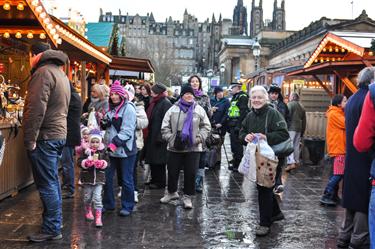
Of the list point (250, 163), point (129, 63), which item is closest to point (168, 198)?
point (250, 163)

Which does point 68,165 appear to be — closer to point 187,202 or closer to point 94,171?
point 94,171

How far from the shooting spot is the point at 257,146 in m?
6.05

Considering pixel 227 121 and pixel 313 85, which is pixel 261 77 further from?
pixel 227 121

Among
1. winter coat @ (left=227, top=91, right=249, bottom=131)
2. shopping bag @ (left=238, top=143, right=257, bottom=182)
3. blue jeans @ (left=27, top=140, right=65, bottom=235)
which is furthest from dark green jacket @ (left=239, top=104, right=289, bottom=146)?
winter coat @ (left=227, top=91, right=249, bottom=131)

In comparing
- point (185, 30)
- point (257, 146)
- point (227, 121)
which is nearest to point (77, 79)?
point (227, 121)

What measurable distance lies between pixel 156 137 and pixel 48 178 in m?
3.24

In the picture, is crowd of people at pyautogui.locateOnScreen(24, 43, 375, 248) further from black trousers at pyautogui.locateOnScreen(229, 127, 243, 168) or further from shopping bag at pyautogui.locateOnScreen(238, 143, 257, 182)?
black trousers at pyautogui.locateOnScreen(229, 127, 243, 168)

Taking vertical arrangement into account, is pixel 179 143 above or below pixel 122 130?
below

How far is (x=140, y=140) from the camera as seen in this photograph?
7.59 metres

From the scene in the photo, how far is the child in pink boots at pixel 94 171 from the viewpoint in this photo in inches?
254

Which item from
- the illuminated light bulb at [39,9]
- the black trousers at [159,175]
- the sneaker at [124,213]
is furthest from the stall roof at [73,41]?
the sneaker at [124,213]

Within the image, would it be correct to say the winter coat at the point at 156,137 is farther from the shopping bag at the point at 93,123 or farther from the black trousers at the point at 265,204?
the black trousers at the point at 265,204

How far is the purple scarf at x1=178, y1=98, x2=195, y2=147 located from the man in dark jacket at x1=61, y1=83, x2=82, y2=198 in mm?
1549

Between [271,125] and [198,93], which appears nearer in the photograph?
[271,125]
